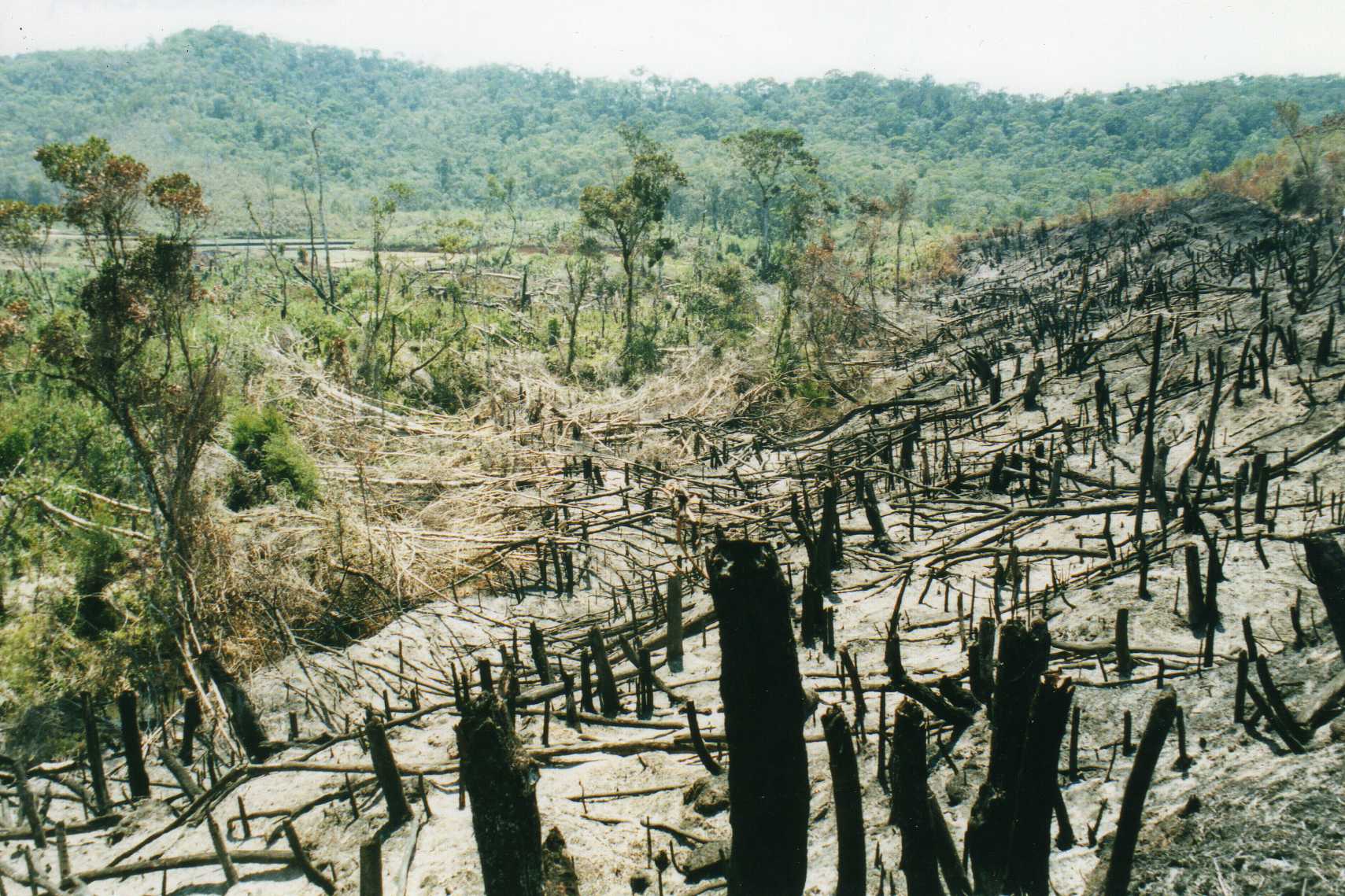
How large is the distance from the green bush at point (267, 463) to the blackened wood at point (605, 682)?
627cm

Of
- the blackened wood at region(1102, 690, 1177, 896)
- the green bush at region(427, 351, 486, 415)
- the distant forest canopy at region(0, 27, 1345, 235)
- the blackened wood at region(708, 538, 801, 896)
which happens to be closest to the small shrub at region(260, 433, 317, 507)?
the green bush at region(427, 351, 486, 415)

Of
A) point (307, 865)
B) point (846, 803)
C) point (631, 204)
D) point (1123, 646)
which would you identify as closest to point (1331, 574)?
point (1123, 646)

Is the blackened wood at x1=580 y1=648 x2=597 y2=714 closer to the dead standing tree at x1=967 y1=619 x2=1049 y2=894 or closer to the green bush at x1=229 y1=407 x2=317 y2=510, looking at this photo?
the dead standing tree at x1=967 y1=619 x2=1049 y2=894

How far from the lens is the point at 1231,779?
9.53 feet

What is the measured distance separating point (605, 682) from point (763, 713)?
2716 mm

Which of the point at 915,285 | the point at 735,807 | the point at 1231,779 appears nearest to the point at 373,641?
the point at 735,807

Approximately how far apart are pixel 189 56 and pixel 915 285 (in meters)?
174

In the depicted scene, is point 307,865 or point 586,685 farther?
point 586,685

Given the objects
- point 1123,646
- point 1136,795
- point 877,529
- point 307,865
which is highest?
point 1136,795

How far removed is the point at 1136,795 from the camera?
247cm

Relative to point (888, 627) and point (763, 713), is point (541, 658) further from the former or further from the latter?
point (763, 713)

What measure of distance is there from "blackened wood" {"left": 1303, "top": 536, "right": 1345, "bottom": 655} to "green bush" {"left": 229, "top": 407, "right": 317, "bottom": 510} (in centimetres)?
983

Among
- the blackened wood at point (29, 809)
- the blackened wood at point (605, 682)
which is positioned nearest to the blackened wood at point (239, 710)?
the blackened wood at point (29, 809)

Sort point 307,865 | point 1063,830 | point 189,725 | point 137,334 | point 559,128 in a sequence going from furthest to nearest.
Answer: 1. point 559,128
2. point 137,334
3. point 189,725
4. point 307,865
5. point 1063,830
